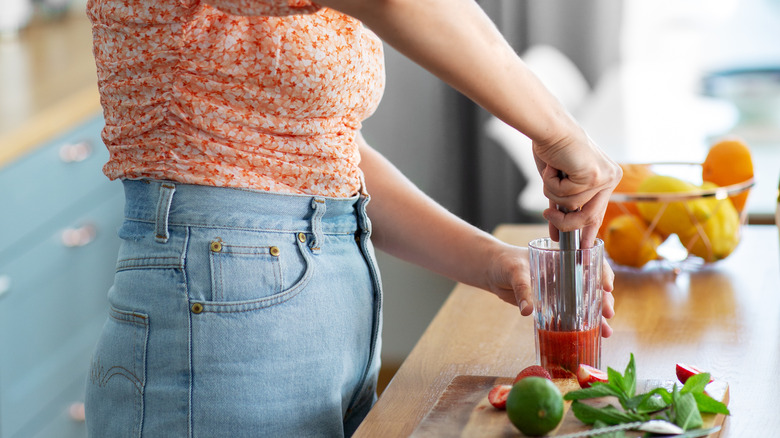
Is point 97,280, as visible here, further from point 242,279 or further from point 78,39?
point 242,279

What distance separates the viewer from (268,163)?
34.6 inches

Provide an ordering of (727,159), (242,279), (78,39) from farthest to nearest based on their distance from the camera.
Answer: (78,39) → (727,159) → (242,279)

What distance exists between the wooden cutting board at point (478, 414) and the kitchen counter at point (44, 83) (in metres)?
1.48

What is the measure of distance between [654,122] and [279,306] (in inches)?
79.5

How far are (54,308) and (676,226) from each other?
5.14 ft

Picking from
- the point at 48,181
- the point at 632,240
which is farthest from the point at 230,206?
the point at 48,181

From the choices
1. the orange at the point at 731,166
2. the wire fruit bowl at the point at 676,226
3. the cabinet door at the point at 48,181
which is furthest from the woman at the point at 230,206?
the cabinet door at the point at 48,181

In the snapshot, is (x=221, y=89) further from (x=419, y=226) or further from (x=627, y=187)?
(x=627, y=187)

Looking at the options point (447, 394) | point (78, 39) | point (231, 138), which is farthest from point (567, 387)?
point (78, 39)

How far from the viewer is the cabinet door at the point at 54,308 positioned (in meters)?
2.11

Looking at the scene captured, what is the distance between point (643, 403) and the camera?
2.57 feet

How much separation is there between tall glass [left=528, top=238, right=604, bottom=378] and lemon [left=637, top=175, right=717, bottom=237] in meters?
0.39

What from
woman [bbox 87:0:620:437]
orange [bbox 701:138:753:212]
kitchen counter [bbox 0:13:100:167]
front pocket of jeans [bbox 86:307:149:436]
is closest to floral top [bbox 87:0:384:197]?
woman [bbox 87:0:620:437]

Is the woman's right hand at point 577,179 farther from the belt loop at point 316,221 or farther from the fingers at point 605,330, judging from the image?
the belt loop at point 316,221
